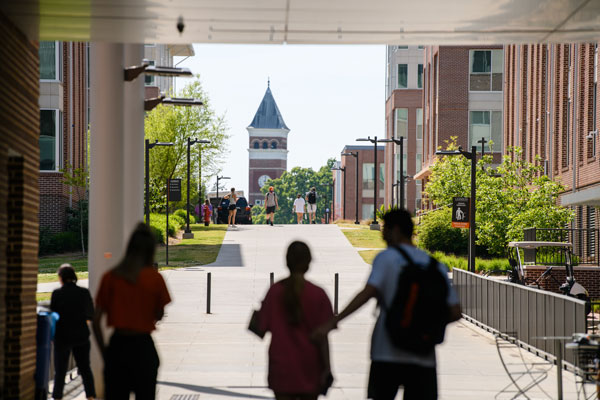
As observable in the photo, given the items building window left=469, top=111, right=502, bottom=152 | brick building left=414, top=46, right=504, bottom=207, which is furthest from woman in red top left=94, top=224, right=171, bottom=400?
building window left=469, top=111, right=502, bottom=152

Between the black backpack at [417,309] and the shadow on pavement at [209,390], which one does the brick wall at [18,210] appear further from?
the black backpack at [417,309]

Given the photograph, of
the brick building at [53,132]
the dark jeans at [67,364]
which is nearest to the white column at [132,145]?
the dark jeans at [67,364]

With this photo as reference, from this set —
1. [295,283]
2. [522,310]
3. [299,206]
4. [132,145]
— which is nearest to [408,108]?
[299,206]

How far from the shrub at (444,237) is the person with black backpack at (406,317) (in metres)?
34.5

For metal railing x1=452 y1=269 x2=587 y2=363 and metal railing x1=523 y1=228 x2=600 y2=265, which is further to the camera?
metal railing x1=523 y1=228 x2=600 y2=265

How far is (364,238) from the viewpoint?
4559 centimetres

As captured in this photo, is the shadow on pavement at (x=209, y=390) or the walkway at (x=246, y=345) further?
the walkway at (x=246, y=345)

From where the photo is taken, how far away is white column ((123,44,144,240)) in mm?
11953

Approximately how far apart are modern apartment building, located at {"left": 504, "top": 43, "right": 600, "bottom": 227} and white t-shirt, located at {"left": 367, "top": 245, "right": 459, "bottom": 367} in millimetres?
19355

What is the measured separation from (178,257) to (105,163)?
998 inches

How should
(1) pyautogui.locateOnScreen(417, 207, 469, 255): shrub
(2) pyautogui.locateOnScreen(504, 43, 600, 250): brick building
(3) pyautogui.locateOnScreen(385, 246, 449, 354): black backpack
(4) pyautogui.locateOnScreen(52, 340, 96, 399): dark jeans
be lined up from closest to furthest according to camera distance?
(3) pyautogui.locateOnScreen(385, 246, 449, 354): black backpack < (4) pyautogui.locateOnScreen(52, 340, 96, 399): dark jeans < (2) pyautogui.locateOnScreen(504, 43, 600, 250): brick building < (1) pyautogui.locateOnScreen(417, 207, 469, 255): shrub

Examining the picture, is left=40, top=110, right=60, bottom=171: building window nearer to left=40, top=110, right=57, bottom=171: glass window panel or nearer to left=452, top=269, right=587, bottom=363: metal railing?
left=40, top=110, right=57, bottom=171: glass window panel

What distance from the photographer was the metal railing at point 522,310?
1352 cm

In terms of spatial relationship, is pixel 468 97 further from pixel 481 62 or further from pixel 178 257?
pixel 178 257
